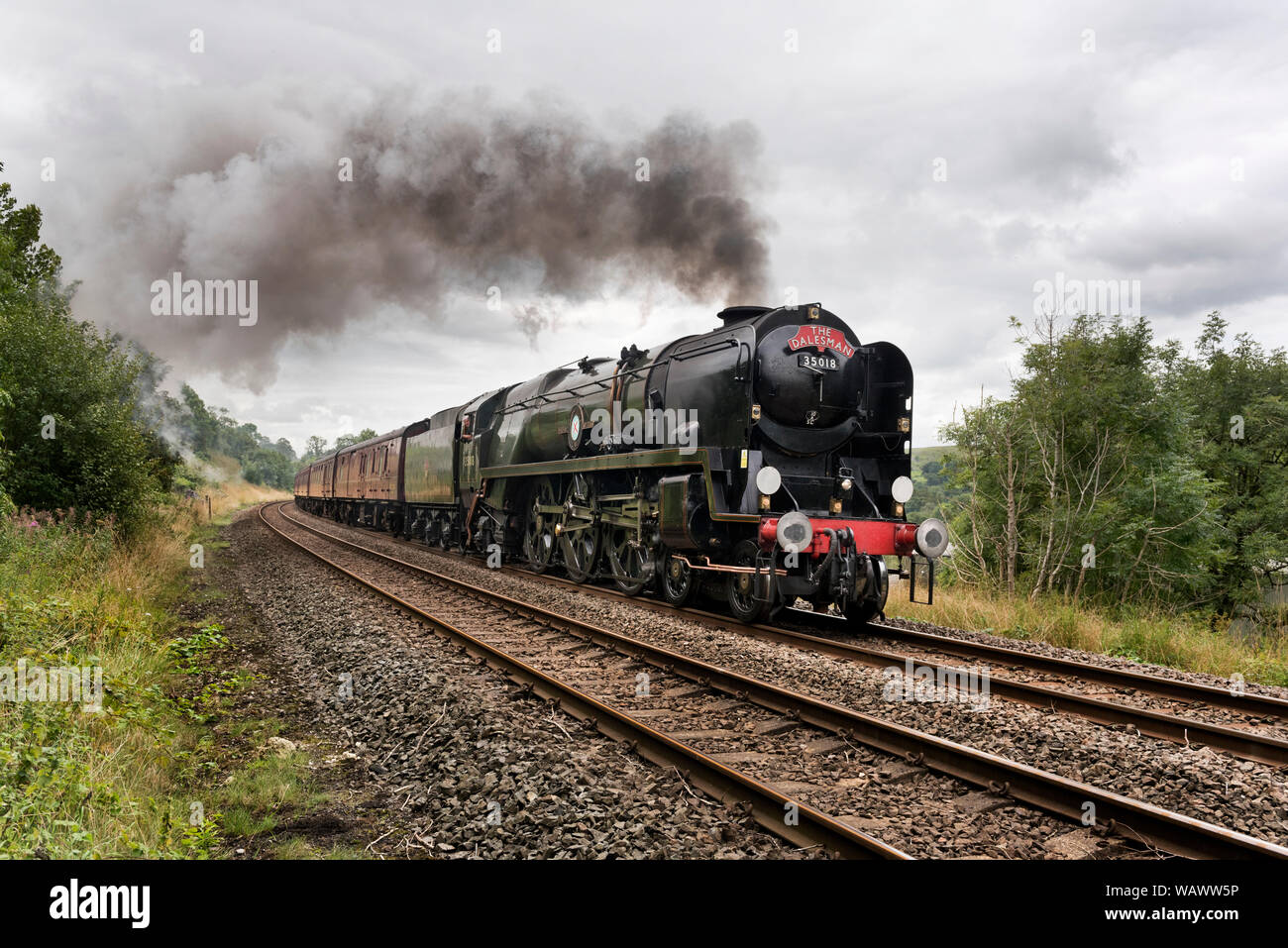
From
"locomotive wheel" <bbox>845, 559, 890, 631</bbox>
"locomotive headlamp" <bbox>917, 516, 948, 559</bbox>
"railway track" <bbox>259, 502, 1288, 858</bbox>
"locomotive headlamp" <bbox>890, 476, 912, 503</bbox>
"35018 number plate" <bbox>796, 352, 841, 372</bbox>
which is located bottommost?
"railway track" <bbox>259, 502, 1288, 858</bbox>

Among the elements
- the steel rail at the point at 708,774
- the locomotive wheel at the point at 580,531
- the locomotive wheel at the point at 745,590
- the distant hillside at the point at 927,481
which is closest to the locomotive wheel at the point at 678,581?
the locomotive wheel at the point at 745,590

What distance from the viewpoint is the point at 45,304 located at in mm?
13578

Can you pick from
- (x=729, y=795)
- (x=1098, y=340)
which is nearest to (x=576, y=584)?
(x=729, y=795)

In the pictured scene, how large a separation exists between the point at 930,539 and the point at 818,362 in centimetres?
256

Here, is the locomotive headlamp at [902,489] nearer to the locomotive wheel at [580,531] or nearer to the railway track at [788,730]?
the railway track at [788,730]

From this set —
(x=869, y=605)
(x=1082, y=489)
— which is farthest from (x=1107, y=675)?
(x=1082, y=489)

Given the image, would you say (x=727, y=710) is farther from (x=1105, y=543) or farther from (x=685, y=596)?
(x=1105, y=543)

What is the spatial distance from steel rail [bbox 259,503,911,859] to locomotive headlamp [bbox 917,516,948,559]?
186 inches

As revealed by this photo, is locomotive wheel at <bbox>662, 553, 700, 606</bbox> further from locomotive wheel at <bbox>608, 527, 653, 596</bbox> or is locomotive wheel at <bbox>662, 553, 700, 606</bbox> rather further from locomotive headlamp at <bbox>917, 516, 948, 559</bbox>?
locomotive headlamp at <bbox>917, 516, 948, 559</bbox>

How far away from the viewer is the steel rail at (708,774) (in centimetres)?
340

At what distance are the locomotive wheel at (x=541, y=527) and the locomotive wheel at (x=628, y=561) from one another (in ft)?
6.69

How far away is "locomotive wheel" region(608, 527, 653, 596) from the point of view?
37.1 ft

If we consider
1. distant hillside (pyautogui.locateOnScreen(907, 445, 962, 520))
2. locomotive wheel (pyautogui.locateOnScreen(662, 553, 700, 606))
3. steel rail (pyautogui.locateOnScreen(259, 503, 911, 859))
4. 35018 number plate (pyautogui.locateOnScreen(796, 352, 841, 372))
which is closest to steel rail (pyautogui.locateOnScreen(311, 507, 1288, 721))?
locomotive wheel (pyautogui.locateOnScreen(662, 553, 700, 606))
